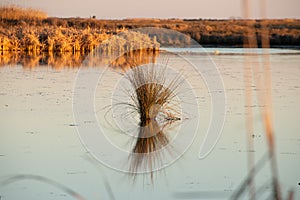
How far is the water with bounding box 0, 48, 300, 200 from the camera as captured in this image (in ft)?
12.1

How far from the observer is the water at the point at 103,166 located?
369cm

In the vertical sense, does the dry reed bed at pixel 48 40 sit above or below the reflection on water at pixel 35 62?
above

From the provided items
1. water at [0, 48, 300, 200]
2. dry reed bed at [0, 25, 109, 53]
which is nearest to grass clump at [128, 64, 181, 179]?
water at [0, 48, 300, 200]

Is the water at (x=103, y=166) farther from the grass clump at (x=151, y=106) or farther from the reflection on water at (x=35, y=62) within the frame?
the reflection on water at (x=35, y=62)

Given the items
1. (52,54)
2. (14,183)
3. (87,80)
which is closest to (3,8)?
(52,54)

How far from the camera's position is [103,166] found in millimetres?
4527

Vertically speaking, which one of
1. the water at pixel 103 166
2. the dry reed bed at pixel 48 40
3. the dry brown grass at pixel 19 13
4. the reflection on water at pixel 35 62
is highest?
the dry brown grass at pixel 19 13

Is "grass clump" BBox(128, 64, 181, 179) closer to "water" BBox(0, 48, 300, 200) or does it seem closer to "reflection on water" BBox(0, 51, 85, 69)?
"water" BBox(0, 48, 300, 200)

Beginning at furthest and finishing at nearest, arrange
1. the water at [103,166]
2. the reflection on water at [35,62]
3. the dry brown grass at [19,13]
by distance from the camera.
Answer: the dry brown grass at [19,13] < the reflection on water at [35,62] < the water at [103,166]

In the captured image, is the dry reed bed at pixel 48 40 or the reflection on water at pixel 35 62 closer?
the reflection on water at pixel 35 62

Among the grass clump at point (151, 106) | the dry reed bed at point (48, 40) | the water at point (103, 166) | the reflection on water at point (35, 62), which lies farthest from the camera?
the dry reed bed at point (48, 40)

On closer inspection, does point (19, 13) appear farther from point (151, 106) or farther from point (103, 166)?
point (103, 166)

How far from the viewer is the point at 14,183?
3.76 meters

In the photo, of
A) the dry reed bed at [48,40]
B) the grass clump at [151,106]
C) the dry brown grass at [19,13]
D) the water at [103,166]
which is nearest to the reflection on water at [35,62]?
the dry reed bed at [48,40]
